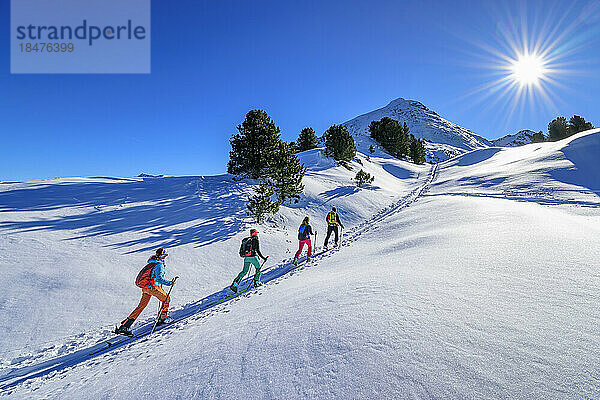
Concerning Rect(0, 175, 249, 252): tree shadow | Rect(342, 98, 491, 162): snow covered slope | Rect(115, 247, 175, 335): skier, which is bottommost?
Rect(115, 247, 175, 335): skier

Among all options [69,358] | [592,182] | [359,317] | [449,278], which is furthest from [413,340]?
[592,182]

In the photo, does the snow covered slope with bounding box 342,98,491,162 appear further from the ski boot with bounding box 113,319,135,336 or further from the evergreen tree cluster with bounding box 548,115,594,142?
the ski boot with bounding box 113,319,135,336

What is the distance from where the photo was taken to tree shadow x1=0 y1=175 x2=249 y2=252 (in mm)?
11008

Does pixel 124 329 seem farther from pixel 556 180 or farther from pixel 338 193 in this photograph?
pixel 556 180

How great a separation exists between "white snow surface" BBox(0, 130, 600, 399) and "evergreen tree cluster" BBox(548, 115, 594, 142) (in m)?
61.2

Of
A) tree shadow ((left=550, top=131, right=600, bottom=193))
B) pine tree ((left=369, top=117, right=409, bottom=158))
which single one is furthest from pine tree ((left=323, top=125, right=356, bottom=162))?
pine tree ((left=369, top=117, right=409, bottom=158))

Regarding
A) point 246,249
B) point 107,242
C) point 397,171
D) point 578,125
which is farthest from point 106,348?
point 578,125

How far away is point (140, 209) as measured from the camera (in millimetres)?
14438

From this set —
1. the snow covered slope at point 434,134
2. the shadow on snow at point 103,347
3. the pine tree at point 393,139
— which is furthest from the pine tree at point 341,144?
the snow covered slope at point 434,134

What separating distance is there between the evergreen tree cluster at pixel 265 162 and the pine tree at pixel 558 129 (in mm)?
71176

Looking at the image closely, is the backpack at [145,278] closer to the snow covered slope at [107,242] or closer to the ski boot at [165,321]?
the ski boot at [165,321]

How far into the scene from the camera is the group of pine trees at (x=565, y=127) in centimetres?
5244

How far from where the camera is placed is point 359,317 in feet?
12.4

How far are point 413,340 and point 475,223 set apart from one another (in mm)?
8928
